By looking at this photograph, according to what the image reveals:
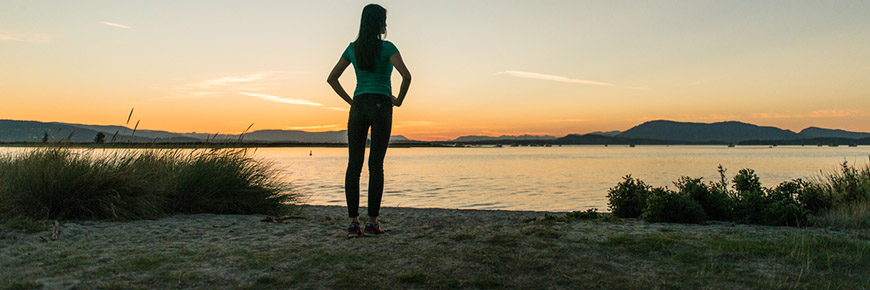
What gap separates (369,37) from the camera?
5.11 metres

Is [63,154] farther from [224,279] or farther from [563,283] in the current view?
[563,283]

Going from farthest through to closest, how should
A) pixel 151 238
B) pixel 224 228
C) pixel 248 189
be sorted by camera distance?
pixel 248 189, pixel 224 228, pixel 151 238

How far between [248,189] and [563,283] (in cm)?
592

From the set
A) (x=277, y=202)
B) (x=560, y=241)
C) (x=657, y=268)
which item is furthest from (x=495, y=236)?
(x=277, y=202)

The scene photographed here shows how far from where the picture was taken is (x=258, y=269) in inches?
157

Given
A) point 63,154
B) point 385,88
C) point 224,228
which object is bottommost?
point 224,228

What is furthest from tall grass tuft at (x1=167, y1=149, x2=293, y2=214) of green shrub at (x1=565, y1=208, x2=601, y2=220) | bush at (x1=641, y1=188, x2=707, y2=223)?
bush at (x1=641, y1=188, x2=707, y2=223)

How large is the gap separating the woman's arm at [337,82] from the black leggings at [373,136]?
1.41ft

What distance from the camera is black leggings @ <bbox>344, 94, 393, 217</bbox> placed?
5148 mm

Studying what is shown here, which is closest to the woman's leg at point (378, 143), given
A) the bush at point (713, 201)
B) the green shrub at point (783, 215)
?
the bush at point (713, 201)

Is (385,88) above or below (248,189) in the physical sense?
above

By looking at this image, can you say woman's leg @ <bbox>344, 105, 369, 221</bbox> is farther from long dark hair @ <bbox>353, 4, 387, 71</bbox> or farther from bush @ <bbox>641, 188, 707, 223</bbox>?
bush @ <bbox>641, 188, 707, 223</bbox>

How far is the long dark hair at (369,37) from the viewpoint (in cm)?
A: 510

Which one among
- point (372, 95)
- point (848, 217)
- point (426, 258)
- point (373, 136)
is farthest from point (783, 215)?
point (372, 95)
